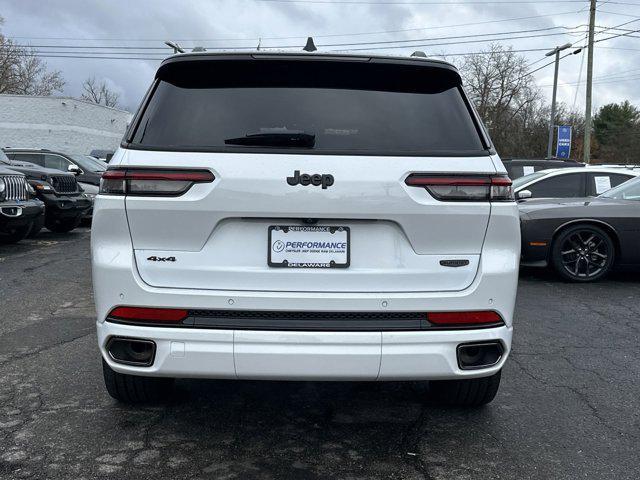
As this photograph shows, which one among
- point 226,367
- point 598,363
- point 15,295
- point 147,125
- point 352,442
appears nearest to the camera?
point 226,367

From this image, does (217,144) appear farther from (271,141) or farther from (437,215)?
(437,215)

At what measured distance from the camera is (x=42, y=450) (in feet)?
9.03

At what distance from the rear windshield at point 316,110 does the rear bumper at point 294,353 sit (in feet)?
2.67

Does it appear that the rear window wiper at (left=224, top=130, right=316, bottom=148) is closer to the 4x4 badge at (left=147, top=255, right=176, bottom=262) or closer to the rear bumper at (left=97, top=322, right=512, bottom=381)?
the 4x4 badge at (left=147, top=255, right=176, bottom=262)

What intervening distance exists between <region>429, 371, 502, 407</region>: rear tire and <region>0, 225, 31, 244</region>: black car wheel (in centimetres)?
817

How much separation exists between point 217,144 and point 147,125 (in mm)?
359

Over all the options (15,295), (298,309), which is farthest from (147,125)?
(15,295)

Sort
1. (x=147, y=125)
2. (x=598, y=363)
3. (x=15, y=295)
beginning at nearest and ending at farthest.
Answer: (x=147, y=125)
(x=598, y=363)
(x=15, y=295)

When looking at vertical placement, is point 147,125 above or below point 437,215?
above

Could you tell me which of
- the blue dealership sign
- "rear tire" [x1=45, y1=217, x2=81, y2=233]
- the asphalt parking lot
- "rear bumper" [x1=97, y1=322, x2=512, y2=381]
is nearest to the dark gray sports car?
the asphalt parking lot

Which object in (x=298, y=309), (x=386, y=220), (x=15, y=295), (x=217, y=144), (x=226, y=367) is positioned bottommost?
(x=15, y=295)

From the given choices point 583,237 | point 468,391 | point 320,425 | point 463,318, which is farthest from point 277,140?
point 583,237

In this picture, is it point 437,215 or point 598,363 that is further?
point 598,363

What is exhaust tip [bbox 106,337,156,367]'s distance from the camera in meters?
2.60
